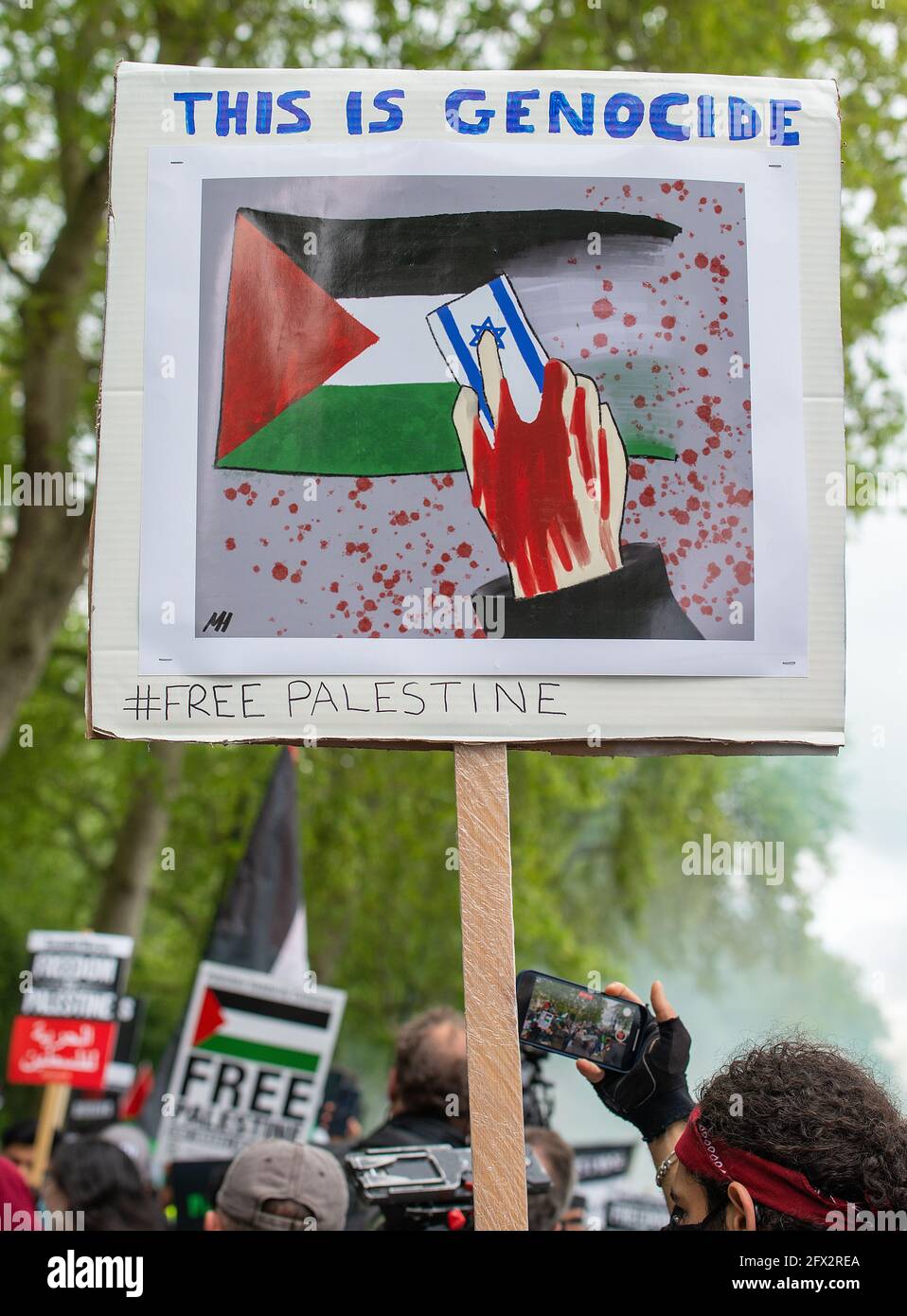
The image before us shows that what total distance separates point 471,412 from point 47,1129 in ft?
19.7

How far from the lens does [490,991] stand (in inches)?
Result: 93.5

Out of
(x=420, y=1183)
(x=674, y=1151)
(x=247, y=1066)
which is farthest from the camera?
(x=247, y=1066)

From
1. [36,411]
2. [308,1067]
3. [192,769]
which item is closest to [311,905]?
[192,769]

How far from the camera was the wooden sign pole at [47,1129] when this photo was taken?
22.6 feet

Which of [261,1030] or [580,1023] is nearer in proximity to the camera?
[580,1023]

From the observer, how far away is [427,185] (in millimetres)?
2625

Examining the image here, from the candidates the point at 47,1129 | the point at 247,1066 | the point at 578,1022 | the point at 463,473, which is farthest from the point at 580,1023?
the point at 47,1129

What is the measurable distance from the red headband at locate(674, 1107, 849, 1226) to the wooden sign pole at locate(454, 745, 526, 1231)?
12.4 inches

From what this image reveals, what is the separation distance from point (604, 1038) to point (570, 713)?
56 centimetres

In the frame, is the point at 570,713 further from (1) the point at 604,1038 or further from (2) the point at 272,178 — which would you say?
(2) the point at 272,178
